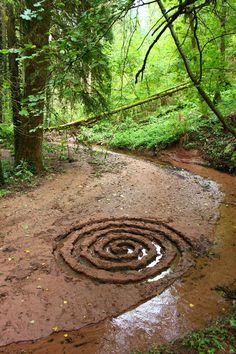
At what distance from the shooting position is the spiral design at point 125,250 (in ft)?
15.1

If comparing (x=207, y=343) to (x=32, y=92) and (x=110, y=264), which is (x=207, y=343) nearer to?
(x=110, y=264)

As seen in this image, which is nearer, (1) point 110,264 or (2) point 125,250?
(1) point 110,264

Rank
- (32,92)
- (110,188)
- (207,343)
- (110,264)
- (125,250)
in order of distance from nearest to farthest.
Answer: (207,343) → (110,264) → (125,250) → (110,188) → (32,92)

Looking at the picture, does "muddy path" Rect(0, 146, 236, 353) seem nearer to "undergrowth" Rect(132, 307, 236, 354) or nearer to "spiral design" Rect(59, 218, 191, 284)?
"spiral design" Rect(59, 218, 191, 284)

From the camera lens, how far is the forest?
3.05m

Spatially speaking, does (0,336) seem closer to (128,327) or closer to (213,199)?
(128,327)

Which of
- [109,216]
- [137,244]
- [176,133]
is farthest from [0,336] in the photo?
[176,133]

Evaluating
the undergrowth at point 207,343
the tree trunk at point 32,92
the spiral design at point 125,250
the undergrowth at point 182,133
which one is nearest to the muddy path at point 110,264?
the spiral design at point 125,250

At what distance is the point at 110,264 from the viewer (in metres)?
4.73

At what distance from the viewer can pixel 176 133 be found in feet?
40.5

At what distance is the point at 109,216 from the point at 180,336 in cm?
326

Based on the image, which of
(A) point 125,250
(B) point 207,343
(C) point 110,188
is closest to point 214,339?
(B) point 207,343

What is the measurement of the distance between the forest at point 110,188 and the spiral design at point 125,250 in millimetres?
20

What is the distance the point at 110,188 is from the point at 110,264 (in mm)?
3575
